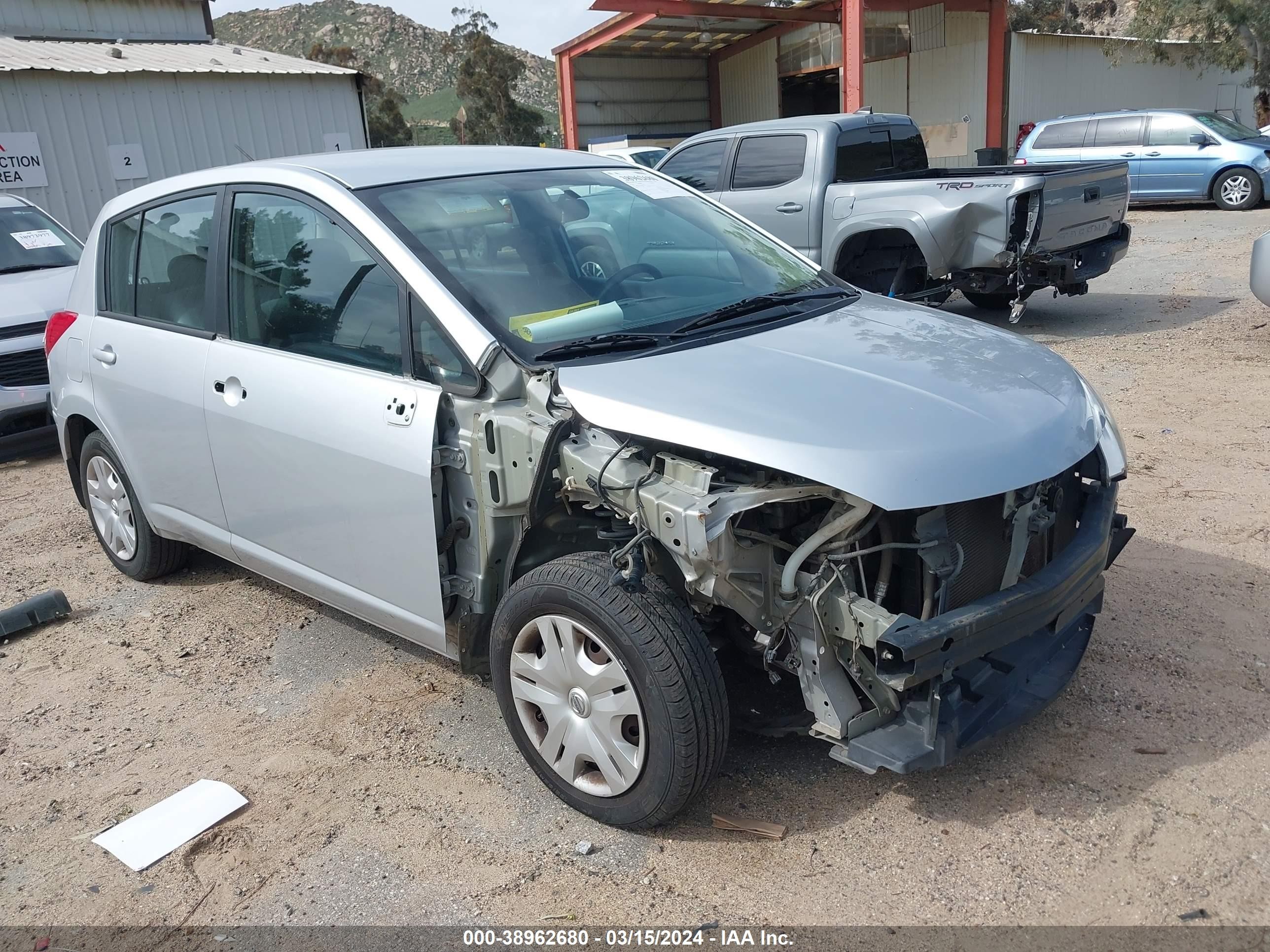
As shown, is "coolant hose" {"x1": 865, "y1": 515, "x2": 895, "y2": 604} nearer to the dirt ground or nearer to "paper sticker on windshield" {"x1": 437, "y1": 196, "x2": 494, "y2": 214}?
the dirt ground

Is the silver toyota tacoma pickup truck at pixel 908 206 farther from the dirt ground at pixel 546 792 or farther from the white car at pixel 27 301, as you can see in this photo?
the white car at pixel 27 301

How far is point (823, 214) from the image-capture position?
9.16 metres

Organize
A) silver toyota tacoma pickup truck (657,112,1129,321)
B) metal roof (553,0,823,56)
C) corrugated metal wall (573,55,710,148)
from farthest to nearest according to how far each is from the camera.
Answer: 1. corrugated metal wall (573,55,710,148)
2. metal roof (553,0,823,56)
3. silver toyota tacoma pickup truck (657,112,1129,321)

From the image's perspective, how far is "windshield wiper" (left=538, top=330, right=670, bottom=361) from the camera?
3166 mm

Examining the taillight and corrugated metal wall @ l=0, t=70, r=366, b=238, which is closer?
the taillight

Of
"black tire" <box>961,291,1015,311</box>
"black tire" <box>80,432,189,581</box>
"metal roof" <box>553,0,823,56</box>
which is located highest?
"metal roof" <box>553,0,823,56</box>

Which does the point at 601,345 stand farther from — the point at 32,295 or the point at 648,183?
the point at 32,295

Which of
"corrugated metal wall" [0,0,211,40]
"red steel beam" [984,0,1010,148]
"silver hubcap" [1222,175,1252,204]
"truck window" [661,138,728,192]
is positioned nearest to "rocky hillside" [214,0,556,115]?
"red steel beam" [984,0,1010,148]

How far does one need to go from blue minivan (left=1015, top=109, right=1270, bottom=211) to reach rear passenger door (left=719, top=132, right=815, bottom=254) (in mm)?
8156

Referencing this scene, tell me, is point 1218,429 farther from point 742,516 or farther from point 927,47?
point 927,47

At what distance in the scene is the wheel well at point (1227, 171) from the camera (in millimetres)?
16094

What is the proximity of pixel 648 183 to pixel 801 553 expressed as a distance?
2.13 m

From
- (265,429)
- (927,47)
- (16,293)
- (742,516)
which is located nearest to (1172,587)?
(742,516)

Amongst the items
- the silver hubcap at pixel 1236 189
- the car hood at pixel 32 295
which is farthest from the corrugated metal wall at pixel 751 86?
the car hood at pixel 32 295
